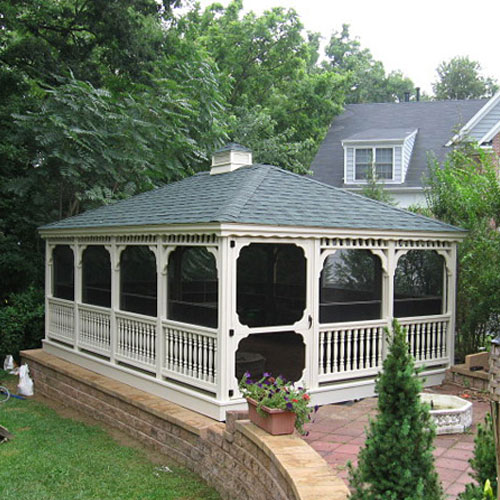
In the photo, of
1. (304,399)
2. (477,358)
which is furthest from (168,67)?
(304,399)

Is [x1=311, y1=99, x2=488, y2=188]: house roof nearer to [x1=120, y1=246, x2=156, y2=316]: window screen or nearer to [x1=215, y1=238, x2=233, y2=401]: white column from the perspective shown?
[x1=120, y1=246, x2=156, y2=316]: window screen

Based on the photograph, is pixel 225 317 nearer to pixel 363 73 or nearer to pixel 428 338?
pixel 428 338

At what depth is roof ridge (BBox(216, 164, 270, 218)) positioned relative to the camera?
7272 millimetres

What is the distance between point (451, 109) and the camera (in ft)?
72.1

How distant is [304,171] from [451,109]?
629 cm

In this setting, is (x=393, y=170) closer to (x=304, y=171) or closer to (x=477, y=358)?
(x=304, y=171)

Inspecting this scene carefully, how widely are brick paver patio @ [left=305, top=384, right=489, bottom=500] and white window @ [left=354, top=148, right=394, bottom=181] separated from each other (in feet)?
39.5

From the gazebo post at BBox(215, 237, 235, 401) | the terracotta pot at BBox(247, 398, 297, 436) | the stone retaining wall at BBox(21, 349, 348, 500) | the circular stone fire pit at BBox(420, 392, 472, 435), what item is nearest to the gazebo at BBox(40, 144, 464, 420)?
the gazebo post at BBox(215, 237, 235, 401)

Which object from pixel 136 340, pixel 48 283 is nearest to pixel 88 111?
pixel 48 283

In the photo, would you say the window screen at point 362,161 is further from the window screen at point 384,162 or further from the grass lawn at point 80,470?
the grass lawn at point 80,470

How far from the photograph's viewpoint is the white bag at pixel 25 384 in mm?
11289

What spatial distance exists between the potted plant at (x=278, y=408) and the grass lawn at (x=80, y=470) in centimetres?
117

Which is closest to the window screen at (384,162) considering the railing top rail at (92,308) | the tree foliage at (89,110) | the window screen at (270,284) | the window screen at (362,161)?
the window screen at (362,161)

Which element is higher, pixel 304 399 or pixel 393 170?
pixel 393 170
